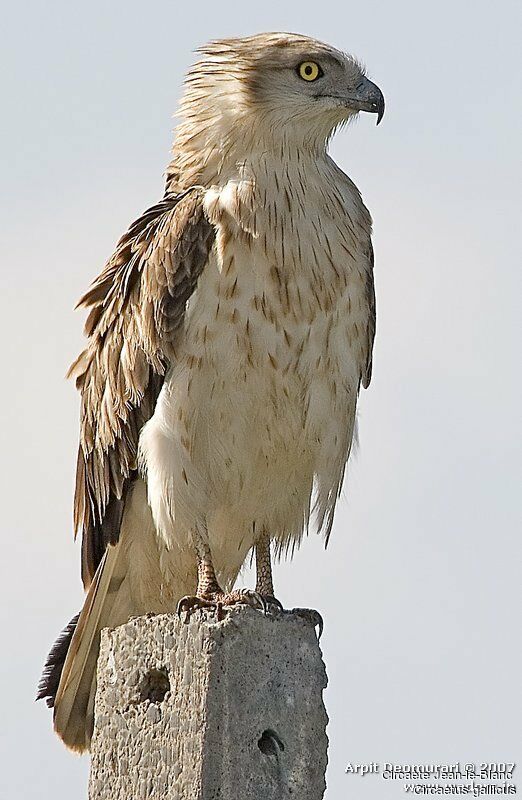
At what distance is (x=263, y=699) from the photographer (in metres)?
5.67

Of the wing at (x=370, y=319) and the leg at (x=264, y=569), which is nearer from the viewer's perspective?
the leg at (x=264, y=569)

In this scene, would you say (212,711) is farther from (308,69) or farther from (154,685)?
(308,69)

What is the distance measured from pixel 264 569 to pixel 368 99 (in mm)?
2270

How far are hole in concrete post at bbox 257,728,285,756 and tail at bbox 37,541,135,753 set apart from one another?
1.74 meters

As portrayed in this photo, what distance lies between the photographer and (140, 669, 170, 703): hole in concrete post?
19.0ft

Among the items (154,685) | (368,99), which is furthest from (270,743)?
(368,99)

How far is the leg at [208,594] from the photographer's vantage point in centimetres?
649

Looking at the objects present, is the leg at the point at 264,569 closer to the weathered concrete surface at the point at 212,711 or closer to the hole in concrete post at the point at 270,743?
the weathered concrete surface at the point at 212,711

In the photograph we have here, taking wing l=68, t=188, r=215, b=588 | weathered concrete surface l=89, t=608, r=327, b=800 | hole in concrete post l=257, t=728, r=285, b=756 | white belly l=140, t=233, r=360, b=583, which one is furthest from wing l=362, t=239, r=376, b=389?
hole in concrete post l=257, t=728, r=285, b=756

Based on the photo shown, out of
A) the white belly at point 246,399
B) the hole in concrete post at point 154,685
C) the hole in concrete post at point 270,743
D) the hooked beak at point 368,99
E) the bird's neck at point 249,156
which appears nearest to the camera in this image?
the hole in concrete post at point 270,743

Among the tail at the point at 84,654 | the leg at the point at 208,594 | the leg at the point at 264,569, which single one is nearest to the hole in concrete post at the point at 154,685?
the leg at the point at 208,594

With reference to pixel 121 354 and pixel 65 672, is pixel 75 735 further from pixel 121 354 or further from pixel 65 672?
pixel 121 354

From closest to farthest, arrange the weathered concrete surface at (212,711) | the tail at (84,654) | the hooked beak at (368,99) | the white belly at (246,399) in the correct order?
the weathered concrete surface at (212,711)
the white belly at (246,399)
the tail at (84,654)
the hooked beak at (368,99)

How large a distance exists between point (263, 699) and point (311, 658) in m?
0.36
